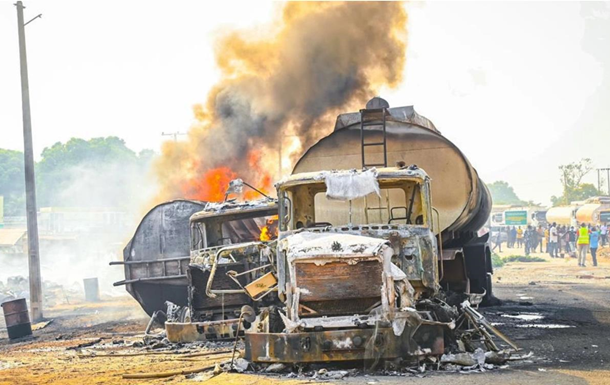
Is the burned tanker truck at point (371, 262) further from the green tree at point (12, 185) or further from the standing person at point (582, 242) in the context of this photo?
the green tree at point (12, 185)

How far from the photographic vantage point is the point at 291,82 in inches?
945

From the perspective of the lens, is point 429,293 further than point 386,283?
Yes

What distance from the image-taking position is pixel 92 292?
99.0 ft

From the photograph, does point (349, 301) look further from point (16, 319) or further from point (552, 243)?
point (552, 243)

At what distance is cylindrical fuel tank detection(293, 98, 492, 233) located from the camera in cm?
1442

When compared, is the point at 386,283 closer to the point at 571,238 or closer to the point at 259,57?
the point at 259,57

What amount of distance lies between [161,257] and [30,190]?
6069 millimetres

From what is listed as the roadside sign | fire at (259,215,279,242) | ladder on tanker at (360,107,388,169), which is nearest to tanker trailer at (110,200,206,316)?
fire at (259,215,279,242)

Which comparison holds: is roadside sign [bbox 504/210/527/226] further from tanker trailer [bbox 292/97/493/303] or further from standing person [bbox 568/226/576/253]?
tanker trailer [bbox 292/97/493/303]

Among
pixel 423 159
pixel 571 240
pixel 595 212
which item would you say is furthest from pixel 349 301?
pixel 595 212

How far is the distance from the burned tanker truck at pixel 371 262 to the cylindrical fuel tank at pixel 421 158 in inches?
0.7

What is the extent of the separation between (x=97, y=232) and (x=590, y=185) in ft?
218

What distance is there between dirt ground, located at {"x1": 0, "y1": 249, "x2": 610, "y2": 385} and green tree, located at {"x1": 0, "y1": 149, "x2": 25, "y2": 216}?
54551mm

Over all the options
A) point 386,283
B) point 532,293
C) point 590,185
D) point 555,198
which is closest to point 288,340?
point 386,283
